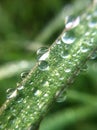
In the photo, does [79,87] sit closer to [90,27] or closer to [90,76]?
[90,76]

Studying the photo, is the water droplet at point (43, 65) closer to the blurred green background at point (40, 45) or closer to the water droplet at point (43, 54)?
the water droplet at point (43, 54)

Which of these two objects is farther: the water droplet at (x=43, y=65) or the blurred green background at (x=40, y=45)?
the blurred green background at (x=40, y=45)

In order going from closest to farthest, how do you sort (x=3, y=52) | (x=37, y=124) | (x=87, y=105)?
(x=37, y=124) → (x=87, y=105) → (x=3, y=52)

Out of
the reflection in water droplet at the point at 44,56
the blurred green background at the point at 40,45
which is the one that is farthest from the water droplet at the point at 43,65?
the blurred green background at the point at 40,45

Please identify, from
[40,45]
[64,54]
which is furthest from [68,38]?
[40,45]

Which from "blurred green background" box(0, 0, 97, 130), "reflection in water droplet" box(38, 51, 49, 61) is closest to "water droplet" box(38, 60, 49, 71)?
"reflection in water droplet" box(38, 51, 49, 61)

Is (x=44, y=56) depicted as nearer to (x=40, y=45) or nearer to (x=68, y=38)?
(x=68, y=38)

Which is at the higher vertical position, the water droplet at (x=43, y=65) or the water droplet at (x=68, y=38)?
the water droplet at (x=68, y=38)

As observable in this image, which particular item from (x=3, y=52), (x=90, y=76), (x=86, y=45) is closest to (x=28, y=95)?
(x=86, y=45)
